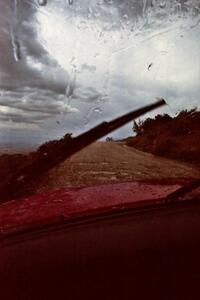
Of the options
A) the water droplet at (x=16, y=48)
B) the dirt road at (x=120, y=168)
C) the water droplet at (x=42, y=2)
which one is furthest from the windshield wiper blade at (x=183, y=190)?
the water droplet at (x=42, y=2)

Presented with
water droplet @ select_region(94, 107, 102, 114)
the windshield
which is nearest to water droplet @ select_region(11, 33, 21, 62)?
the windshield

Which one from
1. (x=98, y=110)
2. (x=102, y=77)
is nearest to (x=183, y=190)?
(x=98, y=110)

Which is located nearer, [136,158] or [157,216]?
[157,216]

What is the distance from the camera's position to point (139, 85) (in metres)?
2.77

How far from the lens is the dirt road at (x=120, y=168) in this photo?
2246 mm

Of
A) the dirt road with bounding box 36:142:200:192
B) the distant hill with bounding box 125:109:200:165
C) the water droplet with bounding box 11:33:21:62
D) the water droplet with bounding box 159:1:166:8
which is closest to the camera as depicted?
the dirt road with bounding box 36:142:200:192

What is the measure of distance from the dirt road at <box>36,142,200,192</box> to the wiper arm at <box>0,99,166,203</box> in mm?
348

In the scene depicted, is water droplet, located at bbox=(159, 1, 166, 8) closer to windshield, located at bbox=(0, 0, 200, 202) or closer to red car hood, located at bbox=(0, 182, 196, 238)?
windshield, located at bbox=(0, 0, 200, 202)

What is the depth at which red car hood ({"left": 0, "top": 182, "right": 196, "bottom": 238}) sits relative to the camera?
5.59ft

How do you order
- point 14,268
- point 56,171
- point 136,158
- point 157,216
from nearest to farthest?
point 14,268, point 157,216, point 56,171, point 136,158

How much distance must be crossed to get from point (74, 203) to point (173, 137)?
94cm

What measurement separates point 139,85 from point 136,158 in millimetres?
416

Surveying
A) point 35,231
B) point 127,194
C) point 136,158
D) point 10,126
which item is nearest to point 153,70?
point 136,158

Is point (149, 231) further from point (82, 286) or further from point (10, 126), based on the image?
point (10, 126)
